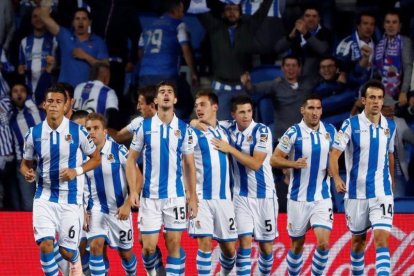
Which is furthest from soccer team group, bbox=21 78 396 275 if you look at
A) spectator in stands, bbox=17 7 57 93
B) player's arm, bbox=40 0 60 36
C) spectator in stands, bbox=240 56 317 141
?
spectator in stands, bbox=17 7 57 93

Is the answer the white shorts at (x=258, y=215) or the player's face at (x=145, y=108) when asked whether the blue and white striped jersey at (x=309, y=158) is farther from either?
the player's face at (x=145, y=108)

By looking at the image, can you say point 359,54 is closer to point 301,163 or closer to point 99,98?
point 99,98

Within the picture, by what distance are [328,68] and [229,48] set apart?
50.7 inches

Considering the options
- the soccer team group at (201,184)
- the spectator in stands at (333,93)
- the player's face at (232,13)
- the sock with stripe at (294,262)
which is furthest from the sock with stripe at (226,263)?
the player's face at (232,13)

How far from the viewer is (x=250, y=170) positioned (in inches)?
560

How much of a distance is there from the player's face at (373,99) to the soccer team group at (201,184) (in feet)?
0.04

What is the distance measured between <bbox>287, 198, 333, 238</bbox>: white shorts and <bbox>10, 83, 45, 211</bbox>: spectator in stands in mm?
4193

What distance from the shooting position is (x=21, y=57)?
18.0 meters

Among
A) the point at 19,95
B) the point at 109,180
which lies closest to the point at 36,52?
the point at 19,95

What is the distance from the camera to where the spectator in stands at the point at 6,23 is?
17859 mm

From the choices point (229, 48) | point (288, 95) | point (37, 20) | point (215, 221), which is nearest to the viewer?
point (215, 221)

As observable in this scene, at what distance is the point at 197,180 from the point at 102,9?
4734 millimetres

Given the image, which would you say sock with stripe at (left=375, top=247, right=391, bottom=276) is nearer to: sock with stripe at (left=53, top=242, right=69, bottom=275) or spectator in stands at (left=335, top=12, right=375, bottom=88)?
sock with stripe at (left=53, top=242, right=69, bottom=275)

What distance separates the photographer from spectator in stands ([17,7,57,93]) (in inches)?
704
